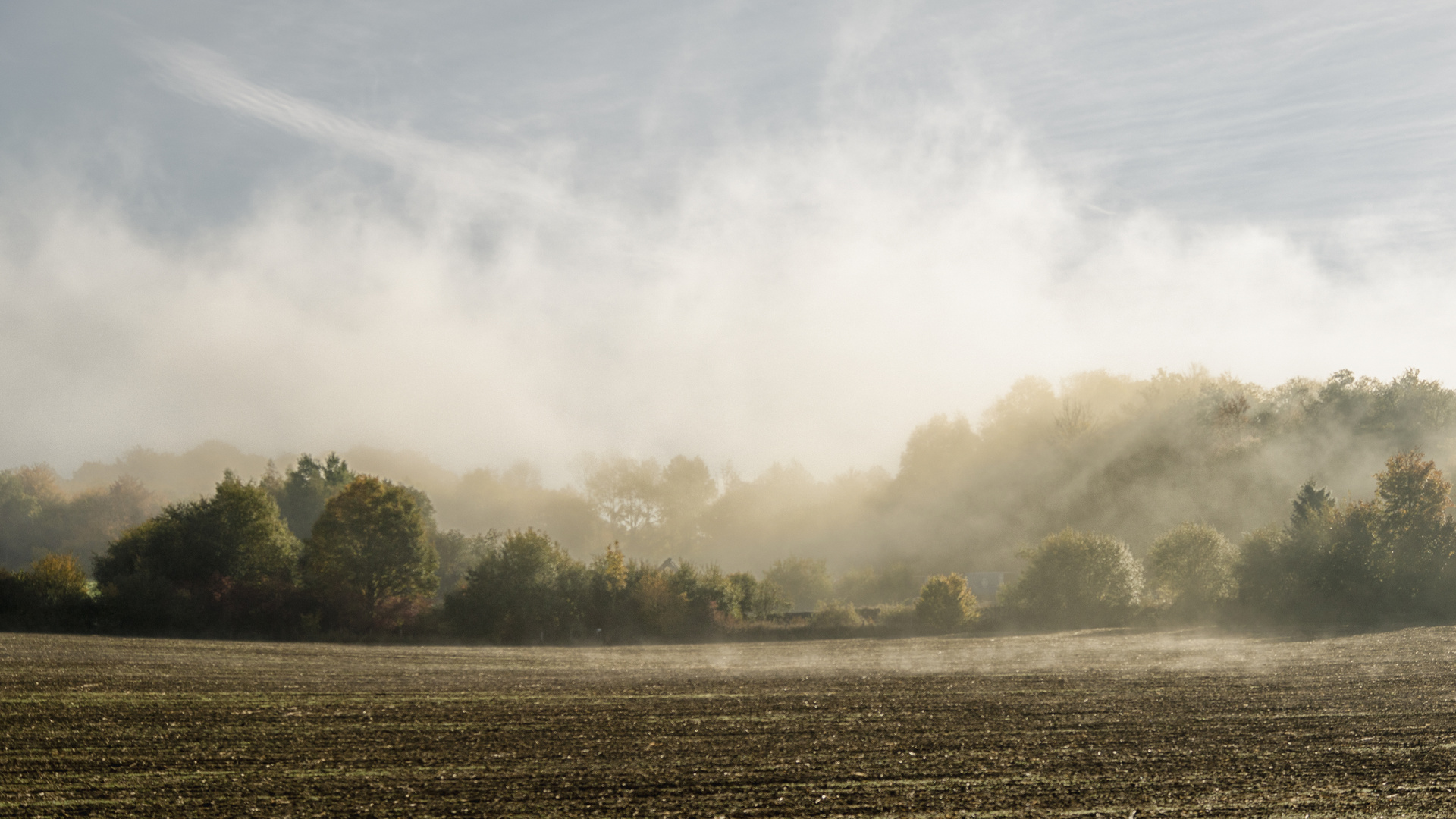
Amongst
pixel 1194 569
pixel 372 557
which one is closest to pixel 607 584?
pixel 372 557

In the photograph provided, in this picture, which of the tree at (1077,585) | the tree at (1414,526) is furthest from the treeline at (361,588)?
the tree at (1414,526)

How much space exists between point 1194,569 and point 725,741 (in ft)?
183

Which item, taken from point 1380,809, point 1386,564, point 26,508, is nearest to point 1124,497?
→ point 1386,564

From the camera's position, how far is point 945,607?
5853cm

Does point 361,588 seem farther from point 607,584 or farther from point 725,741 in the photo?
point 725,741

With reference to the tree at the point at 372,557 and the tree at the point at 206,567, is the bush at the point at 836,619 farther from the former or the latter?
the tree at the point at 206,567

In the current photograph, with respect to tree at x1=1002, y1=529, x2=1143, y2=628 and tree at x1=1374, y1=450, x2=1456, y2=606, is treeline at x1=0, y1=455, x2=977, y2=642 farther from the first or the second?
tree at x1=1374, y1=450, x2=1456, y2=606

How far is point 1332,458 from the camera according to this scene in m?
85.6

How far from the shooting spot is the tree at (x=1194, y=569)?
195ft

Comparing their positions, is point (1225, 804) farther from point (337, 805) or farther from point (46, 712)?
point (46, 712)

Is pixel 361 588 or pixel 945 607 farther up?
pixel 361 588

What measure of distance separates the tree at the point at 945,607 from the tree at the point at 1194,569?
14.3 m

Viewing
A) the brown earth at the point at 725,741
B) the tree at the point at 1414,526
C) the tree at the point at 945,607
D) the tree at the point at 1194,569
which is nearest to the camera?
the brown earth at the point at 725,741

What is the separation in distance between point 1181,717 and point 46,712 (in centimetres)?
2244
